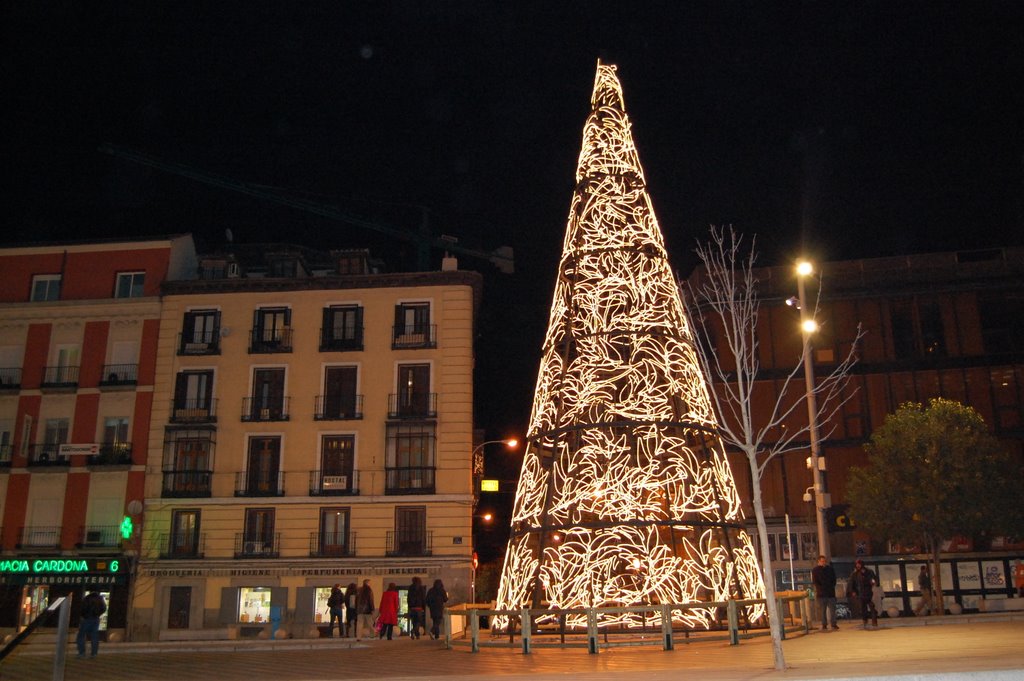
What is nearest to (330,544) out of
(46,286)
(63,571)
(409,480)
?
(409,480)

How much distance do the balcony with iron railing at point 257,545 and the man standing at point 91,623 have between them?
641 inches

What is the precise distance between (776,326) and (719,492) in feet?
88.4

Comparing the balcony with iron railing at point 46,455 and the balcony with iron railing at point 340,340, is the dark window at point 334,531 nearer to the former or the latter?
the balcony with iron railing at point 340,340

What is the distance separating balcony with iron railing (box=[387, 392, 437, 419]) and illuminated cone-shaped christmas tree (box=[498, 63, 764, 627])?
19.3 metres

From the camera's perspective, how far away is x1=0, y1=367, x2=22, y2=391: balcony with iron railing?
38688 millimetres

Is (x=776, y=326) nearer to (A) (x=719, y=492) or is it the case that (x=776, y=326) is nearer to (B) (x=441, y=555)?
(B) (x=441, y=555)

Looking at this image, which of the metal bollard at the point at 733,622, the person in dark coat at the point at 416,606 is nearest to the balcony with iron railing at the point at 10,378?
the person in dark coat at the point at 416,606

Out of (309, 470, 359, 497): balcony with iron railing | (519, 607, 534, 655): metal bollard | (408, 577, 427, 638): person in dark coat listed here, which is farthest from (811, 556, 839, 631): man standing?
(309, 470, 359, 497): balcony with iron railing

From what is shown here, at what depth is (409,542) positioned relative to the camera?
3531cm

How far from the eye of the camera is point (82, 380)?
3853 centimetres

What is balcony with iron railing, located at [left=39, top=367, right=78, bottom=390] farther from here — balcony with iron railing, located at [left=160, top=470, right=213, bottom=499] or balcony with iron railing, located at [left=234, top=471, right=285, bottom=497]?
balcony with iron railing, located at [left=234, top=471, right=285, bottom=497]

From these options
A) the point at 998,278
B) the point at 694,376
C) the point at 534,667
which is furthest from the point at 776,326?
the point at 534,667

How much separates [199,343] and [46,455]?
303 inches

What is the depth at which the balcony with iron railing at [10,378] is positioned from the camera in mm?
38688
